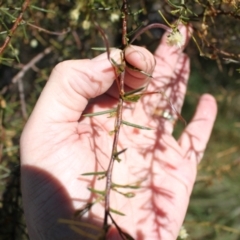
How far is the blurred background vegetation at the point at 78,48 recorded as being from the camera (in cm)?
105

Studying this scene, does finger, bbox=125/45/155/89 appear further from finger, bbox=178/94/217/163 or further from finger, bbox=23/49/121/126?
finger, bbox=178/94/217/163

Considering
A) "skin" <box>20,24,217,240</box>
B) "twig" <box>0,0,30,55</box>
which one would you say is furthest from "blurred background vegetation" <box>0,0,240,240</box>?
"skin" <box>20,24,217,240</box>

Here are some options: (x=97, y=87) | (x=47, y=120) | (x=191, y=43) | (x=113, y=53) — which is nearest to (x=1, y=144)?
(x=47, y=120)

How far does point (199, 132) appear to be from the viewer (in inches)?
62.1

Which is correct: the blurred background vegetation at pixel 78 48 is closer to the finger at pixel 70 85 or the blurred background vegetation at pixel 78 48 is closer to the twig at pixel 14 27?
the twig at pixel 14 27

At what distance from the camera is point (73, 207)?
3.63 ft

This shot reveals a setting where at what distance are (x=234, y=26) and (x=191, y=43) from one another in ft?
1.18

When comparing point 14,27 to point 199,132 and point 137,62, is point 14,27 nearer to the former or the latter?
point 137,62

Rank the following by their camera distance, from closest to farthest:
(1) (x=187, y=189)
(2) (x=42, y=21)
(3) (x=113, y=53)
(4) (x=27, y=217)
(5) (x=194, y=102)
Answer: (3) (x=113, y=53), (4) (x=27, y=217), (1) (x=187, y=189), (2) (x=42, y=21), (5) (x=194, y=102)

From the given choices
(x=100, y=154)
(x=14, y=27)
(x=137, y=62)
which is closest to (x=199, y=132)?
(x=100, y=154)

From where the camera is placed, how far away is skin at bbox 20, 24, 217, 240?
112 cm

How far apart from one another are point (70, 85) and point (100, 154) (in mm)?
218

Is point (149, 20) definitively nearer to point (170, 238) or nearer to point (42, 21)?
point (42, 21)

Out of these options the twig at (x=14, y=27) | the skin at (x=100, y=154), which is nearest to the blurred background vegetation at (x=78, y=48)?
the twig at (x=14, y=27)
